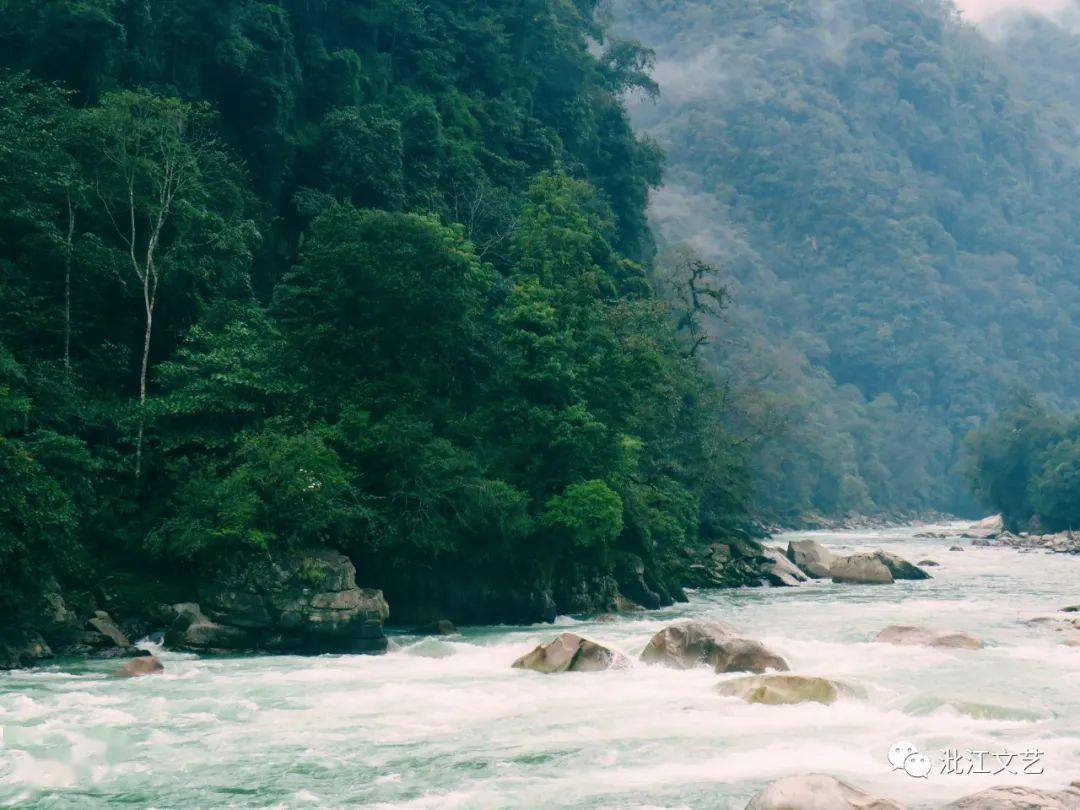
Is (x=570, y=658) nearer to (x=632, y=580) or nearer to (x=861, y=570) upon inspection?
(x=632, y=580)

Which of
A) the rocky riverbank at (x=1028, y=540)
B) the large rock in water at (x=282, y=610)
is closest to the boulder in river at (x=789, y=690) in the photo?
the large rock in water at (x=282, y=610)

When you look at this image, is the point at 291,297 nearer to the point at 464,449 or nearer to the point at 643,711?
the point at 464,449

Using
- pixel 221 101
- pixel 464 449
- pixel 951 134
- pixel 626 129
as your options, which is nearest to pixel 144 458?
pixel 464 449


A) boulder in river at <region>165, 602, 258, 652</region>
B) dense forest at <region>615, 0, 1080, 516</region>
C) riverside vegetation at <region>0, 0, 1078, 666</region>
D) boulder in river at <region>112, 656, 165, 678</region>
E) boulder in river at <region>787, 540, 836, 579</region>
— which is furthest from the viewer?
dense forest at <region>615, 0, 1080, 516</region>

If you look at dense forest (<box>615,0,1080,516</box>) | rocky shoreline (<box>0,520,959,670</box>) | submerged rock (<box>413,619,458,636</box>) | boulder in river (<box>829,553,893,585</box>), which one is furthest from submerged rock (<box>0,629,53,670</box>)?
dense forest (<box>615,0,1080,516</box>)

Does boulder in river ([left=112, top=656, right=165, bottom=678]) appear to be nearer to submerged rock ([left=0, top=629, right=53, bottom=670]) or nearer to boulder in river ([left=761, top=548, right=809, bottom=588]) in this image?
submerged rock ([left=0, top=629, right=53, bottom=670])

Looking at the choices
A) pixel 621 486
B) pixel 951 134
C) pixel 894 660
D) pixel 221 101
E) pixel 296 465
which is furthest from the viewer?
pixel 951 134

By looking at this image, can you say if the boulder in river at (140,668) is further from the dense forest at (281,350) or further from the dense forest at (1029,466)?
the dense forest at (1029,466)
